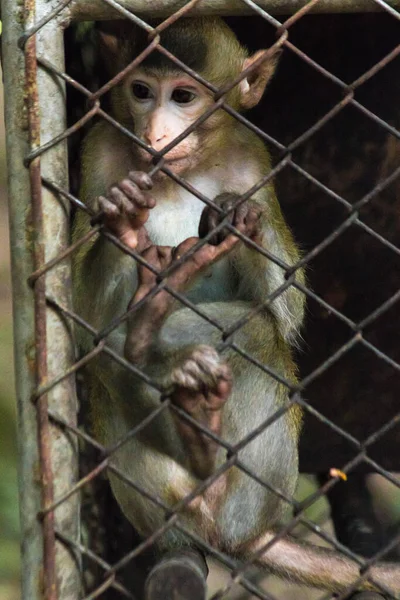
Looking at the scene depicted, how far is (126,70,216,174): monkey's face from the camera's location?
300 centimetres

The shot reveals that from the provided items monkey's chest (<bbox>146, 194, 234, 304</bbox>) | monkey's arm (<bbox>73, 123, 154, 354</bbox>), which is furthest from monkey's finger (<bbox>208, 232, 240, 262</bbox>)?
monkey's chest (<bbox>146, 194, 234, 304</bbox>)

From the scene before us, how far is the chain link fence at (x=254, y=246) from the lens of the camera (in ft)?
7.36

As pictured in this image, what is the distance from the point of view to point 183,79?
10.1ft

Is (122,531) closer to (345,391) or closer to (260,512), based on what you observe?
(260,512)

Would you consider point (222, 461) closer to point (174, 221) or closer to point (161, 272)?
point (174, 221)

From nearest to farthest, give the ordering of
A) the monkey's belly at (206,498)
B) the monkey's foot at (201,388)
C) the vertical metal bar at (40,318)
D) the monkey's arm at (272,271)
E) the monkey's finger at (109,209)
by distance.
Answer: the vertical metal bar at (40,318) → the monkey's finger at (109,209) → the monkey's foot at (201,388) → the monkey's belly at (206,498) → the monkey's arm at (272,271)

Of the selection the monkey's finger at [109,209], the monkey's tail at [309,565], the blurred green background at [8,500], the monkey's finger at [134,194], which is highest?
the monkey's finger at [134,194]

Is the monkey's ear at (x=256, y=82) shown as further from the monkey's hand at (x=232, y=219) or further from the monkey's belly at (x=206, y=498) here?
the monkey's belly at (x=206, y=498)

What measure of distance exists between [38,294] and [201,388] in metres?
0.57

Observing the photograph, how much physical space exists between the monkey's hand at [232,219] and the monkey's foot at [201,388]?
0.31m

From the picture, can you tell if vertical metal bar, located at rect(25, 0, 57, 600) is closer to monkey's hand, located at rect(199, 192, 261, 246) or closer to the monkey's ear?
monkey's hand, located at rect(199, 192, 261, 246)

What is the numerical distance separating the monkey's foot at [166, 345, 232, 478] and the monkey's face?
0.65 m

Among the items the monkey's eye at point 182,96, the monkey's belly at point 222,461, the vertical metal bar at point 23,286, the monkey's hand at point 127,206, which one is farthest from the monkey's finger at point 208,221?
the monkey's eye at point 182,96

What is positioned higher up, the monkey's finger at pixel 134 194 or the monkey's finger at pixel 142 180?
the monkey's finger at pixel 142 180
